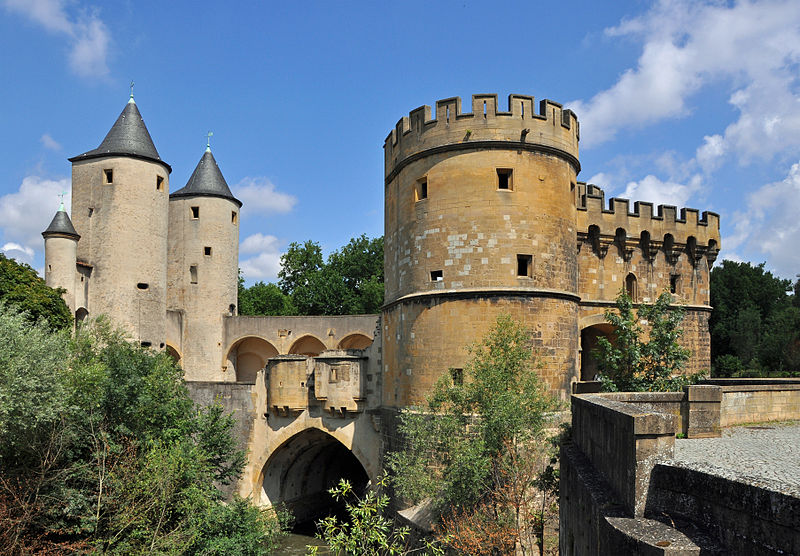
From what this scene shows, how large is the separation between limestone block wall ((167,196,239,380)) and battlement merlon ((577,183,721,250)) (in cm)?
2000

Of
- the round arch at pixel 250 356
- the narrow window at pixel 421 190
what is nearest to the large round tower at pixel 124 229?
the round arch at pixel 250 356

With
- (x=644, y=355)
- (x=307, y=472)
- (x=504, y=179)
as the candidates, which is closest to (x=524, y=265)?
(x=504, y=179)

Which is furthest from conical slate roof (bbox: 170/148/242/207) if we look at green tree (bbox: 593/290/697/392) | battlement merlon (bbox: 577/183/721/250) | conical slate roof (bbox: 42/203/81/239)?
green tree (bbox: 593/290/697/392)

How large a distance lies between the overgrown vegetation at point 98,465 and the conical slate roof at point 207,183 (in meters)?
16.9

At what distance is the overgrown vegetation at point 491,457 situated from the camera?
13023mm

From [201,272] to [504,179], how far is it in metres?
20.5

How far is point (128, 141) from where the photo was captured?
30641mm

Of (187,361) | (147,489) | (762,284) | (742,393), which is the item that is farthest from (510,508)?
(762,284)

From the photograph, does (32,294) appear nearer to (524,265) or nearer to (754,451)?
(524,265)

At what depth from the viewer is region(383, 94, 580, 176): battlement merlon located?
17.8 metres

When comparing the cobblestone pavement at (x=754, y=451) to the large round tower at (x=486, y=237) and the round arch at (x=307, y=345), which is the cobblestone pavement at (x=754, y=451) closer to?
the large round tower at (x=486, y=237)

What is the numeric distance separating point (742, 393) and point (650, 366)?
392 cm

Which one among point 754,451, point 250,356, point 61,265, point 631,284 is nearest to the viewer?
point 754,451

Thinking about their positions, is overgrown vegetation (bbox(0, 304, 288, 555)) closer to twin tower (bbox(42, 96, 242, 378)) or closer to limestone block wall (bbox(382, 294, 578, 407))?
limestone block wall (bbox(382, 294, 578, 407))
